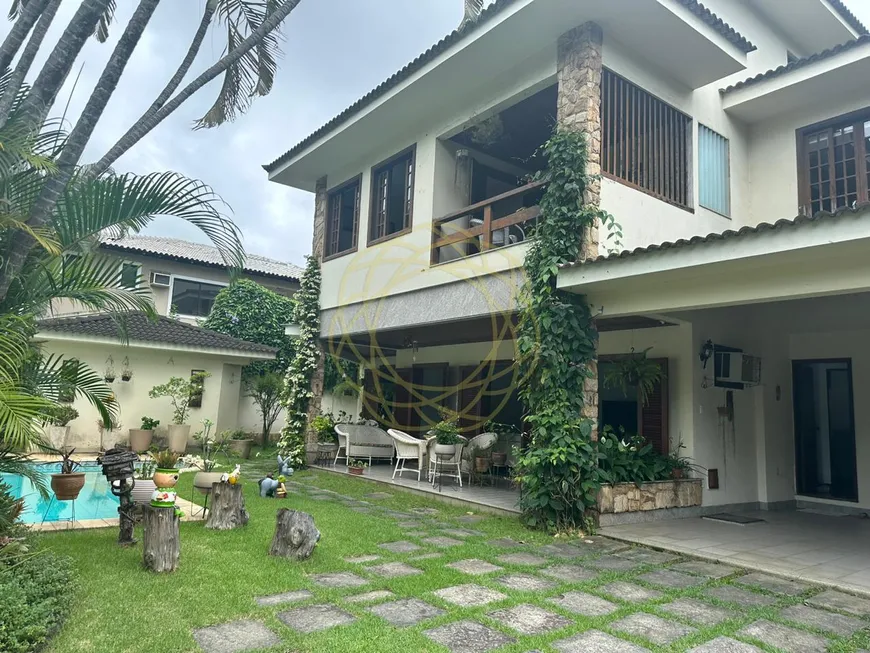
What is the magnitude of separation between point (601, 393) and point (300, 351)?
20.6 feet

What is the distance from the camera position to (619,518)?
23.8 feet

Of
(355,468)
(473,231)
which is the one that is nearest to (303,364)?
(355,468)

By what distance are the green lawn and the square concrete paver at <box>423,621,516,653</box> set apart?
68 millimetres

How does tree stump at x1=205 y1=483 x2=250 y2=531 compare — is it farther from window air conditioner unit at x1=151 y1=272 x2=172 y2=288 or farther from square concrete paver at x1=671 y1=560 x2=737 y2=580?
window air conditioner unit at x1=151 y1=272 x2=172 y2=288

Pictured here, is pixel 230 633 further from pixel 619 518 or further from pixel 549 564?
pixel 619 518

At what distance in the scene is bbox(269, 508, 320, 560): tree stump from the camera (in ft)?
17.1

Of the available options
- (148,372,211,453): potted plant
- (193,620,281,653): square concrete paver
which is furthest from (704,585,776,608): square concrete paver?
(148,372,211,453): potted plant

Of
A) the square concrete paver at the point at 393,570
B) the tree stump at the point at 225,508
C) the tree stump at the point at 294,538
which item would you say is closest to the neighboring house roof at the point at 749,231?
the square concrete paver at the point at 393,570

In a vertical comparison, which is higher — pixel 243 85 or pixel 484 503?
pixel 243 85

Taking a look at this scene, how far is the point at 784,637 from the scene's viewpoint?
386 cm

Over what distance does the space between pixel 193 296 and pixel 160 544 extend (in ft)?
54.6

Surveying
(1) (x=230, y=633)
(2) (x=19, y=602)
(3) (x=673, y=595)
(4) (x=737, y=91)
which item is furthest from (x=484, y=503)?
(4) (x=737, y=91)

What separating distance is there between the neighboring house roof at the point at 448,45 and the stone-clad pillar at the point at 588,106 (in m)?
1.01

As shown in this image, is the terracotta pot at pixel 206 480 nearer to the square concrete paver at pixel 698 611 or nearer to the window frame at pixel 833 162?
the square concrete paver at pixel 698 611
